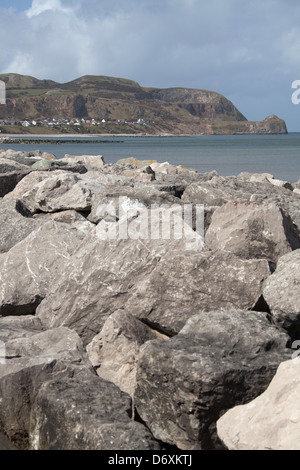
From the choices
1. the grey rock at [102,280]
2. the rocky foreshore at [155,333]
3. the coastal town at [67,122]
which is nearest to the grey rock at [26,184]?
the rocky foreshore at [155,333]

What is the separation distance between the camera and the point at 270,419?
131 inches

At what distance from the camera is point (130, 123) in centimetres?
16012

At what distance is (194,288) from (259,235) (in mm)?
1026

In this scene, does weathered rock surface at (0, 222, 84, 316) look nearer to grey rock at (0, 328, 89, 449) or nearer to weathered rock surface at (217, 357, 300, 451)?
grey rock at (0, 328, 89, 449)

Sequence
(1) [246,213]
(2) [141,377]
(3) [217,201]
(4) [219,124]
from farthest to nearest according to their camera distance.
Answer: (4) [219,124] < (3) [217,201] < (1) [246,213] < (2) [141,377]

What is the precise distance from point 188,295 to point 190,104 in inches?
7914

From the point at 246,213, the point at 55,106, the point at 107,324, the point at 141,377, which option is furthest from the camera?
the point at 55,106

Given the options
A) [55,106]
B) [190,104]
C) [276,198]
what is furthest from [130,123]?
[276,198]

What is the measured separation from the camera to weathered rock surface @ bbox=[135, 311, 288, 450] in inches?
143

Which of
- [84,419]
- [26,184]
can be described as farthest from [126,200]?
[84,419]

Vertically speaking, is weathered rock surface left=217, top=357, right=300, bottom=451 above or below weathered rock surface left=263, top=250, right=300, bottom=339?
below

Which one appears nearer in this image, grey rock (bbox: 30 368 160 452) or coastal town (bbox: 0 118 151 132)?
grey rock (bbox: 30 368 160 452)

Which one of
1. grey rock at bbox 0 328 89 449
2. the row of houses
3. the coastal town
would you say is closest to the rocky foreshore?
grey rock at bbox 0 328 89 449

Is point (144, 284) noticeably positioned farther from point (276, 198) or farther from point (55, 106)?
point (55, 106)
